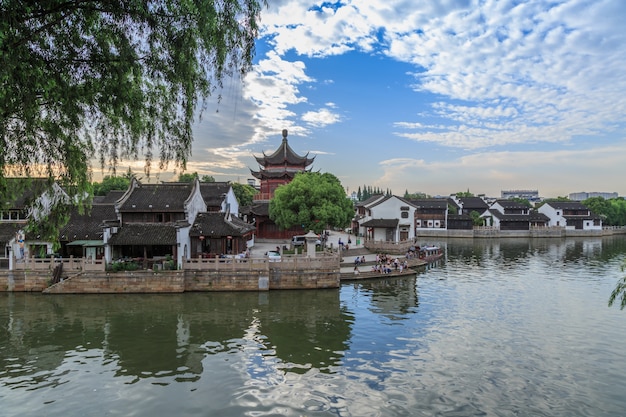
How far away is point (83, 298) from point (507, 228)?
7175 centimetres

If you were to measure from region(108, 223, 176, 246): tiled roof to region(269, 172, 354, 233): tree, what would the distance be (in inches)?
553

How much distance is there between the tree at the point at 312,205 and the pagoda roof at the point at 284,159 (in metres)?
14.1

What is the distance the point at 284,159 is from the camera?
56.3 m

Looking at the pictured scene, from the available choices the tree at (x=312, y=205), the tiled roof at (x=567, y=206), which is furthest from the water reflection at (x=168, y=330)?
the tiled roof at (x=567, y=206)

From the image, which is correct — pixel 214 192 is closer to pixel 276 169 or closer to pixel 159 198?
pixel 159 198

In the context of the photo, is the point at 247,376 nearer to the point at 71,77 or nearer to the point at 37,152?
the point at 37,152

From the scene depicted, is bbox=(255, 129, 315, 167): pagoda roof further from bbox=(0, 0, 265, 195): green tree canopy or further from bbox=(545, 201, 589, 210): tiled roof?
bbox=(545, 201, 589, 210): tiled roof

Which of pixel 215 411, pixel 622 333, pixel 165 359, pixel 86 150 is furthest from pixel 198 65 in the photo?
pixel 622 333

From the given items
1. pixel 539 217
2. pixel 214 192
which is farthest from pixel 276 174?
pixel 539 217

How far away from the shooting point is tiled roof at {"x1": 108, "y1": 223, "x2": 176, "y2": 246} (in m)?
28.8

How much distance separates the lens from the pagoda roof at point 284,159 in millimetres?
56781

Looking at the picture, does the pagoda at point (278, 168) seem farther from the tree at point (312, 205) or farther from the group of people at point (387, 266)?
the group of people at point (387, 266)

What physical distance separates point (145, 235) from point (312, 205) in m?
17.4

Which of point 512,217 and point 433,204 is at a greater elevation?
point 433,204
